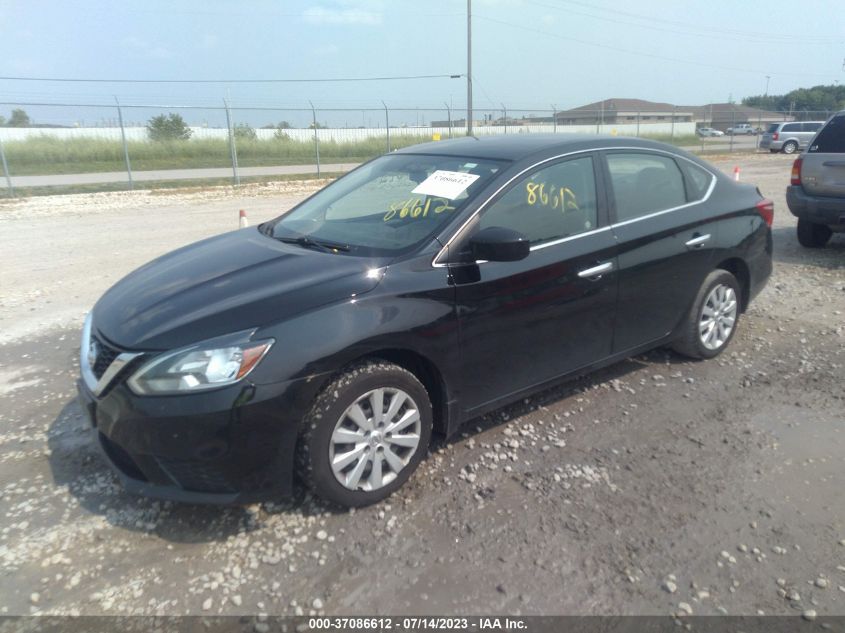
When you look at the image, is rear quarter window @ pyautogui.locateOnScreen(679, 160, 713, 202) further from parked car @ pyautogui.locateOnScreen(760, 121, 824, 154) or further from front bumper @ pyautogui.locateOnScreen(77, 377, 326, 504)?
parked car @ pyautogui.locateOnScreen(760, 121, 824, 154)

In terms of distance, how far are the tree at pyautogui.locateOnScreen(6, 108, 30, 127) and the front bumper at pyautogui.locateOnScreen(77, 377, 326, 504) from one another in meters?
18.5

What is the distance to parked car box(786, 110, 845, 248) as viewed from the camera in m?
7.51

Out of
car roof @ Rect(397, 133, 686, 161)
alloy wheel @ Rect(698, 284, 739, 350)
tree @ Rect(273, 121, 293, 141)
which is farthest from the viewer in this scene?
tree @ Rect(273, 121, 293, 141)

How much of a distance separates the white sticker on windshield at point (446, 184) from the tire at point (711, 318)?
2.02 meters

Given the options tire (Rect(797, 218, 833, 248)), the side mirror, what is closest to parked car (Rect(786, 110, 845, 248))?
tire (Rect(797, 218, 833, 248))

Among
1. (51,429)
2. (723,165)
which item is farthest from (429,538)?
(723,165)

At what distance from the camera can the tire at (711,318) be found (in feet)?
15.2

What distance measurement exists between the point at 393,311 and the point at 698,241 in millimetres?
2545

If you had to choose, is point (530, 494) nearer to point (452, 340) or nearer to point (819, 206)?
point (452, 340)

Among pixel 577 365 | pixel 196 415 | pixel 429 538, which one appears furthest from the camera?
pixel 577 365

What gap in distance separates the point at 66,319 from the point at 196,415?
4.11m

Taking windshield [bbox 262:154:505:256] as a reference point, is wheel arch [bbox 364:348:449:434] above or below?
below

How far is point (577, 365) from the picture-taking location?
3.93 m

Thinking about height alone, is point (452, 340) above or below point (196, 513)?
above
